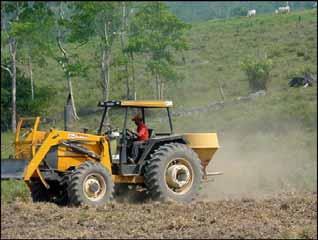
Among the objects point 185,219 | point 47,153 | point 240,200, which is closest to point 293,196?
point 240,200

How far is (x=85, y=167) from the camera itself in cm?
1353

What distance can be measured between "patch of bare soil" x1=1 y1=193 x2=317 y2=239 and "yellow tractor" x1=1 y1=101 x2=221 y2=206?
422 millimetres

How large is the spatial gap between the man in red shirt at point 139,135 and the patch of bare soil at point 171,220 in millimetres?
765

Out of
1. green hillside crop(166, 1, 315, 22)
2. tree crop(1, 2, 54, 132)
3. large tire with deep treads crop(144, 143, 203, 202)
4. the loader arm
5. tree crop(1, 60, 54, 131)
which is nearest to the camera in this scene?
the loader arm

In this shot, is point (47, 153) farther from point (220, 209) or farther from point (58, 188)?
point (220, 209)

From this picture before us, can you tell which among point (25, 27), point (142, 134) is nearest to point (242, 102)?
point (25, 27)

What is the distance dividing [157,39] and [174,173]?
213 cm

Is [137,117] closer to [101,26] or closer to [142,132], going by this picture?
[142,132]

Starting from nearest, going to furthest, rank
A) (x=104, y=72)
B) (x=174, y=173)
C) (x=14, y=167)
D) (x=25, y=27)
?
(x=14, y=167) < (x=104, y=72) < (x=174, y=173) < (x=25, y=27)

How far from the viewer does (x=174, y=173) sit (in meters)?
14.1

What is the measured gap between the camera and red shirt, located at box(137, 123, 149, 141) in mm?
13580

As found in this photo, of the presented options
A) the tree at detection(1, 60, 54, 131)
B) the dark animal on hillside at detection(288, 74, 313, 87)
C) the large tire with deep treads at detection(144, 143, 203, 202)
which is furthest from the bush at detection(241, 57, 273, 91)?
the large tire with deep treads at detection(144, 143, 203, 202)

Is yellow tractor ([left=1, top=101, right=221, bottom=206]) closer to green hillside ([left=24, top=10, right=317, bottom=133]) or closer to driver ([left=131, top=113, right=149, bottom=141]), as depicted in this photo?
driver ([left=131, top=113, right=149, bottom=141])

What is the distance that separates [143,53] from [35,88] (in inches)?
152
